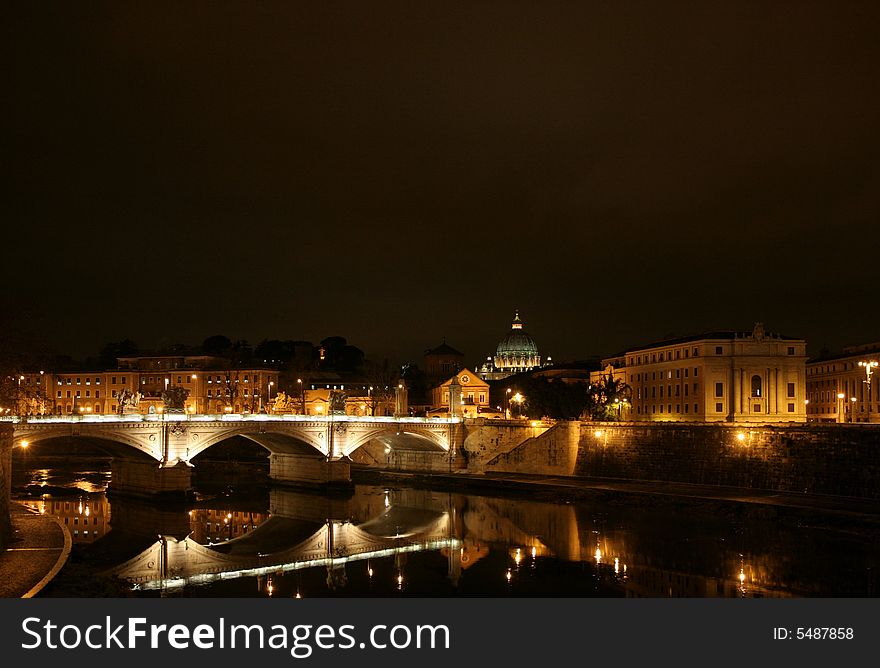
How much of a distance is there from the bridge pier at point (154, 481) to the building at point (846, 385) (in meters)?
51.8

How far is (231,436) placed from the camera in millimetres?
56875

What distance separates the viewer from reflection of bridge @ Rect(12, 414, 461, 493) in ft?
159

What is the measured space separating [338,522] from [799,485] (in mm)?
22858

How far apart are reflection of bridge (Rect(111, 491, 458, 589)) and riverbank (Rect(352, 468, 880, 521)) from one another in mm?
6988

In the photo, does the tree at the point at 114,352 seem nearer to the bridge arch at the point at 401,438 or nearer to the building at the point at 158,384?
the building at the point at 158,384

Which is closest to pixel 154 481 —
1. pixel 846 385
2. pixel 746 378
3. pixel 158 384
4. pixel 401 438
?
pixel 401 438

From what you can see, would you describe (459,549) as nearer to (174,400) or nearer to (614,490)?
(614,490)

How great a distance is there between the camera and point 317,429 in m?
58.7

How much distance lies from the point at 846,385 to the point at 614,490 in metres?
45.2

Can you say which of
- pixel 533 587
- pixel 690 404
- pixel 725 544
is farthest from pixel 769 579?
pixel 690 404

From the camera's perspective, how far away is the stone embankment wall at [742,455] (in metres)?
41.9

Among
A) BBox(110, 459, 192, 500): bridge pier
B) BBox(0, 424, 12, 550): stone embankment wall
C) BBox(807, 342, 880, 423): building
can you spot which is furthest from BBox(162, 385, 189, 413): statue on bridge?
BBox(807, 342, 880, 423): building

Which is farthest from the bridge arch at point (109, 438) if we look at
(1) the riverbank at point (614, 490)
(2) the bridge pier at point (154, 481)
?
(1) the riverbank at point (614, 490)

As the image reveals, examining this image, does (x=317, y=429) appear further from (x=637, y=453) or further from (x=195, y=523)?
(x=637, y=453)
